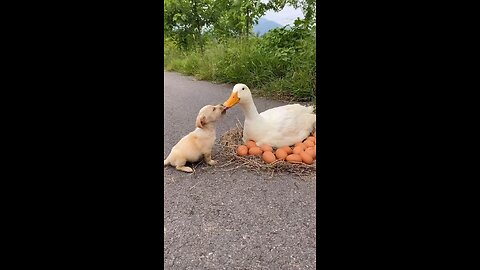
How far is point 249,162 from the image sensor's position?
150 centimetres

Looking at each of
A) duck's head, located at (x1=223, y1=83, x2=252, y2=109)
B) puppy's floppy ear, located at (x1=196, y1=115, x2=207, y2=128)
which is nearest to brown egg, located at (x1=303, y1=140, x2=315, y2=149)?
duck's head, located at (x1=223, y1=83, x2=252, y2=109)

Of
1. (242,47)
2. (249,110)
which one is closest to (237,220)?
(249,110)

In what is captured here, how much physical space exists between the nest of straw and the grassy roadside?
0.26m

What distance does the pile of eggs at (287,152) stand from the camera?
1.46 metres

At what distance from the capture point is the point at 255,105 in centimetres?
169

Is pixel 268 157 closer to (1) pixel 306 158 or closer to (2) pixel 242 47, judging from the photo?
(1) pixel 306 158

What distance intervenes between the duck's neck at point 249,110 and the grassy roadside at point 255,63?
165 mm

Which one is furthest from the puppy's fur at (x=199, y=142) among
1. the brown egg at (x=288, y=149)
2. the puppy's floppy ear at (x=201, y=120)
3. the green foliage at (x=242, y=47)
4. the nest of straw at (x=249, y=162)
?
the brown egg at (x=288, y=149)

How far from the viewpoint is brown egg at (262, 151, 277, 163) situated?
148 centimetres

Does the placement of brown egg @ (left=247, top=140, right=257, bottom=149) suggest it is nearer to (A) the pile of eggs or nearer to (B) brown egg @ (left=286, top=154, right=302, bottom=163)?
(A) the pile of eggs

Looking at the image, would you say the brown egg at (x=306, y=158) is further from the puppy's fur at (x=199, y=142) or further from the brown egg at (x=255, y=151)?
the puppy's fur at (x=199, y=142)
